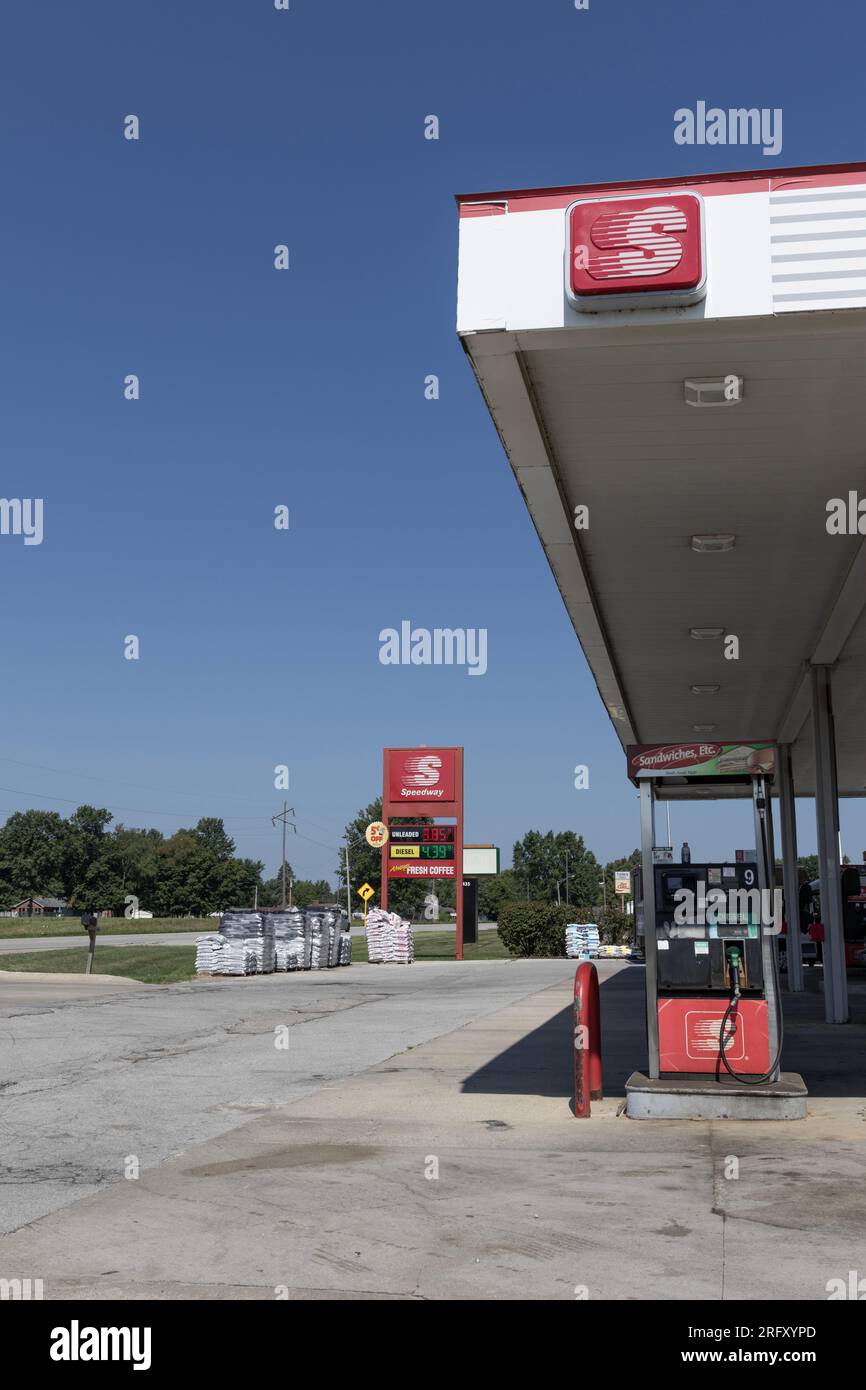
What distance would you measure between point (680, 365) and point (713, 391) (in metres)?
0.44

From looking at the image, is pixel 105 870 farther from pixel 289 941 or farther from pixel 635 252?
pixel 635 252

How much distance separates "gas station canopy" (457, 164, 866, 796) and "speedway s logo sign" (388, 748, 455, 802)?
37401mm

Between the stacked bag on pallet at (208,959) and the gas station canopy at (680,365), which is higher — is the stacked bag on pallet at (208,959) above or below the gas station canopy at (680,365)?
below

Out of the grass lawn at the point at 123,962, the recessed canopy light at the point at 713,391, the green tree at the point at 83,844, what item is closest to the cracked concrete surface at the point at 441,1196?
the recessed canopy light at the point at 713,391

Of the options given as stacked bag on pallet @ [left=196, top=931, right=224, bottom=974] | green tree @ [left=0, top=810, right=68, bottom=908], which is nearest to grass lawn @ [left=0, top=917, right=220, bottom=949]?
stacked bag on pallet @ [left=196, top=931, right=224, bottom=974]

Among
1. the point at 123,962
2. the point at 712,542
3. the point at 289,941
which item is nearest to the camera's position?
the point at 712,542

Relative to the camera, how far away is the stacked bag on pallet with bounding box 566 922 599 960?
1743 inches

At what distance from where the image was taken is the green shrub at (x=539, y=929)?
153ft

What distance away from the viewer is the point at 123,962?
4159cm

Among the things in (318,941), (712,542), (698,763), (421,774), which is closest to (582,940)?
(421,774)

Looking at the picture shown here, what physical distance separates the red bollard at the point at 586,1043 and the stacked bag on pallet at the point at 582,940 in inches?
1347

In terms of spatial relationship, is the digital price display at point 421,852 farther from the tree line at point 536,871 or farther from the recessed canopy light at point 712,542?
the tree line at point 536,871

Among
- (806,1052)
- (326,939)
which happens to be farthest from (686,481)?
(326,939)

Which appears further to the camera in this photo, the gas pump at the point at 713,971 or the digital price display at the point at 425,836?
the digital price display at the point at 425,836
